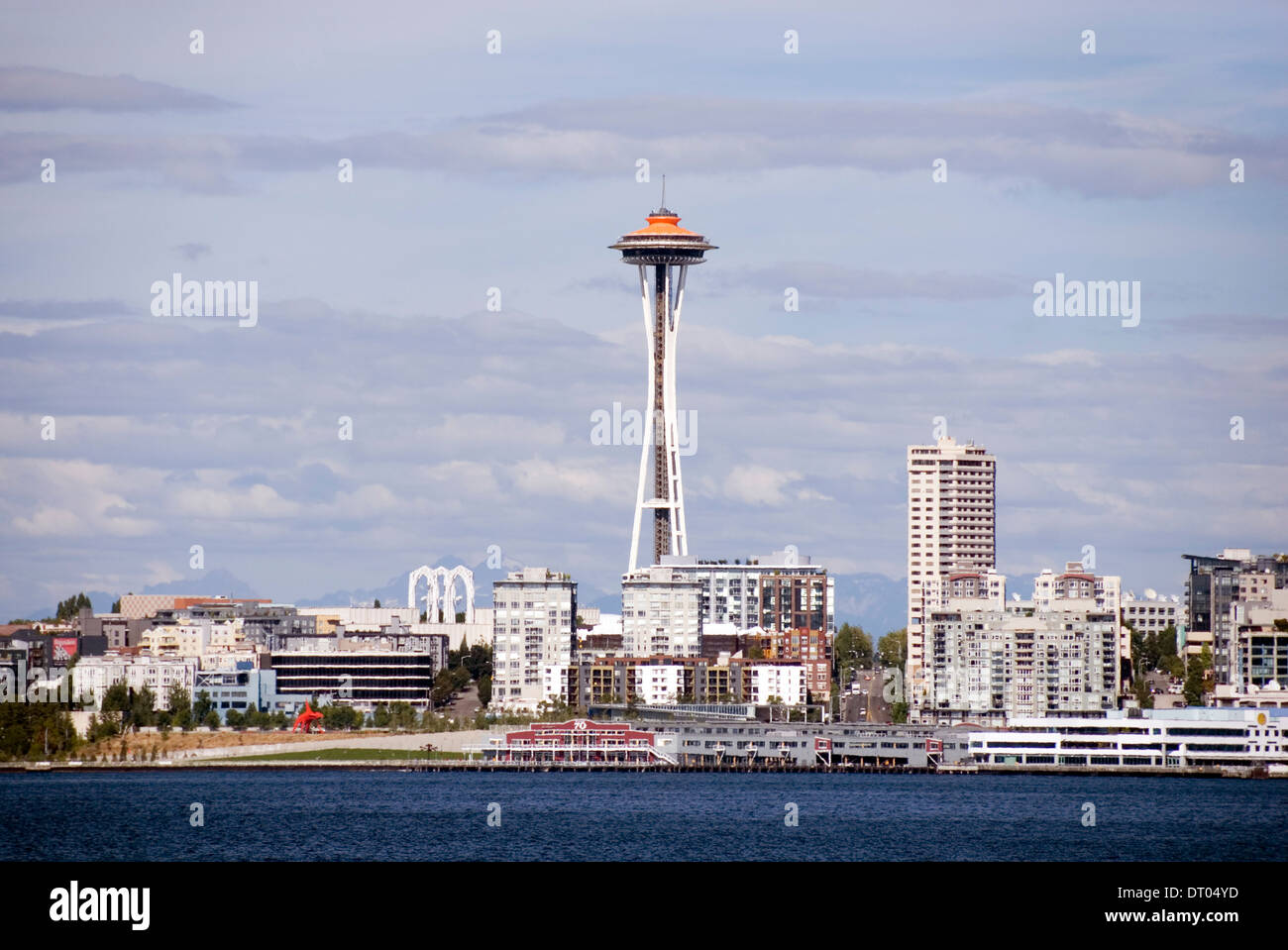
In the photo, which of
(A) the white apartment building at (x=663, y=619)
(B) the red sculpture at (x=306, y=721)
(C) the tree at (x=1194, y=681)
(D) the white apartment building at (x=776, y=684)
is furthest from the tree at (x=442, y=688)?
(C) the tree at (x=1194, y=681)

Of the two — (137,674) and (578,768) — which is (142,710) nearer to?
(137,674)

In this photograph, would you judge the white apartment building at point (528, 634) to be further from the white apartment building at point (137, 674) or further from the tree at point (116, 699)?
the tree at point (116, 699)

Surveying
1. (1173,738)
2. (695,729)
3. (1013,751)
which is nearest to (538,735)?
(695,729)

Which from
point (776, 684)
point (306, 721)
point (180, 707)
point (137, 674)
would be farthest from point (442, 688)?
point (180, 707)

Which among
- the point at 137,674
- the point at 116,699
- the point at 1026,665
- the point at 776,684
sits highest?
the point at 1026,665

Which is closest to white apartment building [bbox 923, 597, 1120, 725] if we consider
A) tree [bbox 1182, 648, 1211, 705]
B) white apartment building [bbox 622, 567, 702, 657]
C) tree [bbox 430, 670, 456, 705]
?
tree [bbox 1182, 648, 1211, 705]
